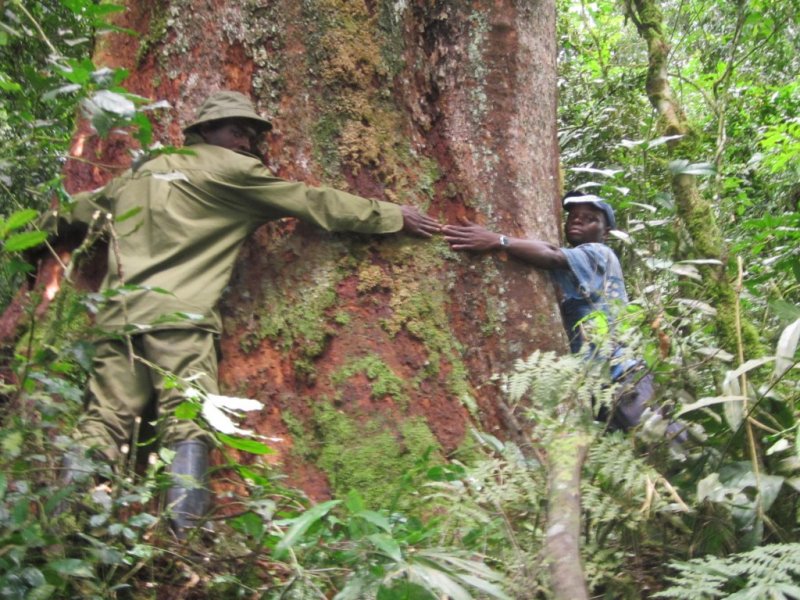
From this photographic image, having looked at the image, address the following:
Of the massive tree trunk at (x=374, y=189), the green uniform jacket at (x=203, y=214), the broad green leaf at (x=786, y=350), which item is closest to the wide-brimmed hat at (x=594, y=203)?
the massive tree trunk at (x=374, y=189)

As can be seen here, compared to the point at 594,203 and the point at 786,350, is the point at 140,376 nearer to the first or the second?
the point at 786,350

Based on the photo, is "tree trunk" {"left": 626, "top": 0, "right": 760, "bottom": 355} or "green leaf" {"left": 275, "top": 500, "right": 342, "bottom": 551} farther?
"tree trunk" {"left": 626, "top": 0, "right": 760, "bottom": 355}

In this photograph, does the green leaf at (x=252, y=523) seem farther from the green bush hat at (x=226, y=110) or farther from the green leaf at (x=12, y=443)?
the green bush hat at (x=226, y=110)

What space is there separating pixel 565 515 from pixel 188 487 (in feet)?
4.41

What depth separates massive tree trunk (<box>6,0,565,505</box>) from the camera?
Answer: 13.6 feet

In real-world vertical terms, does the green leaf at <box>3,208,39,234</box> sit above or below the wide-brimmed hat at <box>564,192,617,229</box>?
below

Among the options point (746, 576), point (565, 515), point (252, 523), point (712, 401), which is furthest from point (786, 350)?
point (252, 523)

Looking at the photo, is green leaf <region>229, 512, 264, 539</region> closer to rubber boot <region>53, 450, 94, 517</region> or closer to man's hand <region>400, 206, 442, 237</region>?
rubber boot <region>53, 450, 94, 517</region>

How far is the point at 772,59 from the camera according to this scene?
9.23m

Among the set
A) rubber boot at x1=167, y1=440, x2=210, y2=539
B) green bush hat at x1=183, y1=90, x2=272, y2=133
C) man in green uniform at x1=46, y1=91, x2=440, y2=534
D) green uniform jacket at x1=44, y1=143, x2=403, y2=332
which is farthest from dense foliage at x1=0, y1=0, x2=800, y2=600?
green bush hat at x1=183, y1=90, x2=272, y2=133

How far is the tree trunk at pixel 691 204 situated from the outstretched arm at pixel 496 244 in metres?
0.72

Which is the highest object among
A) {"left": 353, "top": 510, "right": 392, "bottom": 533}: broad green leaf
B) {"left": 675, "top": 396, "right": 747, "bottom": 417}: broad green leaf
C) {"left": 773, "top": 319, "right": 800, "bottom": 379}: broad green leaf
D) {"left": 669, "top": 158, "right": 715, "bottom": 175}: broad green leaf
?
{"left": 669, "top": 158, "right": 715, "bottom": 175}: broad green leaf

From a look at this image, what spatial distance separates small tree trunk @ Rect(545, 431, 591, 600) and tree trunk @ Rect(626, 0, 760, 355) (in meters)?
1.01

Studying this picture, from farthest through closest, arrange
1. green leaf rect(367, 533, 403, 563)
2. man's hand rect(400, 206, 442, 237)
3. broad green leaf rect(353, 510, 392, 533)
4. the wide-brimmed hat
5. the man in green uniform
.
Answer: the wide-brimmed hat
man's hand rect(400, 206, 442, 237)
the man in green uniform
broad green leaf rect(353, 510, 392, 533)
green leaf rect(367, 533, 403, 563)
